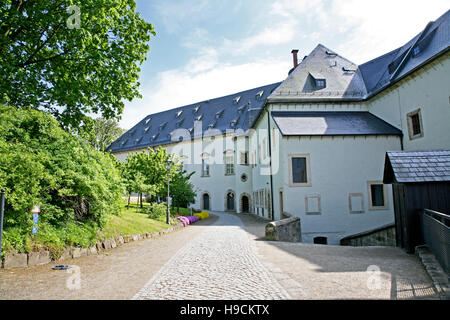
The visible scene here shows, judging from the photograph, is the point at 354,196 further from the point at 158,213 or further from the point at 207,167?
the point at 207,167

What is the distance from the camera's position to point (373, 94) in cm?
2169

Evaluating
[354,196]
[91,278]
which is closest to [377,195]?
[354,196]

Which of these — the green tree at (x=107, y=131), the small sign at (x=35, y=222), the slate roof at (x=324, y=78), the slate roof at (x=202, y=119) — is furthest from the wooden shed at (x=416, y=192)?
the green tree at (x=107, y=131)

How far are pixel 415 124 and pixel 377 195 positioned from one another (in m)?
4.58

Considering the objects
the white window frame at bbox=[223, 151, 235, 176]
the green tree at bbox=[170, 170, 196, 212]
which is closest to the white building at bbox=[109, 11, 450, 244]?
the green tree at bbox=[170, 170, 196, 212]

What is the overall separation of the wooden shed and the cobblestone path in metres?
4.75

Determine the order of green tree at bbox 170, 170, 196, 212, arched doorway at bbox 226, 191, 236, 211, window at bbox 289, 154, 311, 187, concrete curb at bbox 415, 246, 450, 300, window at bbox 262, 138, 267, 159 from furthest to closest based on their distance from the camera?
arched doorway at bbox 226, 191, 236, 211 → window at bbox 262, 138, 267, 159 → green tree at bbox 170, 170, 196, 212 → window at bbox 289, 154, 311, 187 → concrete curb at bbox 415, 246, 450, 300

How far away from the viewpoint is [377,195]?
18.9 m

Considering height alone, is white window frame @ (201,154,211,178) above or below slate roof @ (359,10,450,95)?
below

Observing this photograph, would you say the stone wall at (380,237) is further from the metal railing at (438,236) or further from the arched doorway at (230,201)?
the arched doorway at (230,201)

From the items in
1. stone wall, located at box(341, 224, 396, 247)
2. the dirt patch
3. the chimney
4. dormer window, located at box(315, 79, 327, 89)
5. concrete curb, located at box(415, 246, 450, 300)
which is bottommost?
stone wall, located at box(341, 224, 396, 247)

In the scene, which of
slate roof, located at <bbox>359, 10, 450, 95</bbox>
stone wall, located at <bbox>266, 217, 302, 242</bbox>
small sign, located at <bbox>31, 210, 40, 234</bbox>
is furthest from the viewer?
slate roof, located at <bbox>359, 10, 450, 95</bbox>

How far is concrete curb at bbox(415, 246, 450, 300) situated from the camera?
5316 mm

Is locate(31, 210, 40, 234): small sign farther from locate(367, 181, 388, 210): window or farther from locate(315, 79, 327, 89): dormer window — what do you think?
Result: locate(315, 79, 327, 89): dormer window
